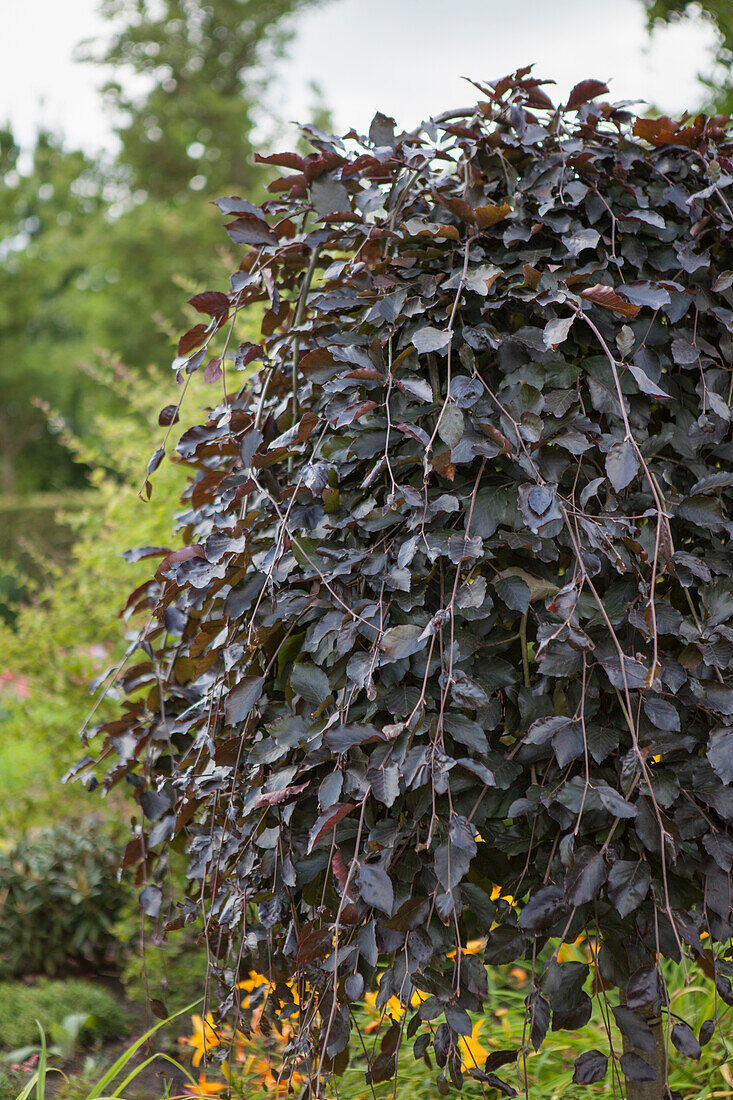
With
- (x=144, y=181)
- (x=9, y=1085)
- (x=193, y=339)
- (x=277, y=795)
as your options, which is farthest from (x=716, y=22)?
(x=144, y=181)

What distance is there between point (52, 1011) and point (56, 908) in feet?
1.63

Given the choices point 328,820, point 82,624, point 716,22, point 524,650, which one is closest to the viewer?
point 328,820

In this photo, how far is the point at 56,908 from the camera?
8.48ft

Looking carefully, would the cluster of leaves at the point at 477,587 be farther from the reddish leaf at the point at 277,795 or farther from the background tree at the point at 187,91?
the background tree at the point at 187,91

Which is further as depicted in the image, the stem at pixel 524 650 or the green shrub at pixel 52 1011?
the green shrub at pixel 52 1011

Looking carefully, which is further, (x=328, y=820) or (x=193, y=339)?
(x=193, y=339)

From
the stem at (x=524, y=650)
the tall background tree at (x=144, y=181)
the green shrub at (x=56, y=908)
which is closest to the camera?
the stem at (x=524, y=650)

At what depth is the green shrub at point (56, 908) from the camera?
2561 mm

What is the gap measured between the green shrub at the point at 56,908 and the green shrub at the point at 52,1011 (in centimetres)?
28

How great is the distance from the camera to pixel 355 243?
4.05 feet

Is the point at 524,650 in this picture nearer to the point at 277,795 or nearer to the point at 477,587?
the point at 477,587

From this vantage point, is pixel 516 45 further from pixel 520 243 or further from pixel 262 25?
pixel 262 25

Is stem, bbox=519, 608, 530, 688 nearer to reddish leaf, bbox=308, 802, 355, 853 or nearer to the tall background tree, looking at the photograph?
reddish leaf, bbox=308, 802, 355, 853

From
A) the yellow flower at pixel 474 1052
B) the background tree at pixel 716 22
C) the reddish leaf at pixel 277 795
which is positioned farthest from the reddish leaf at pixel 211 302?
the background tree at pixel 716 22
